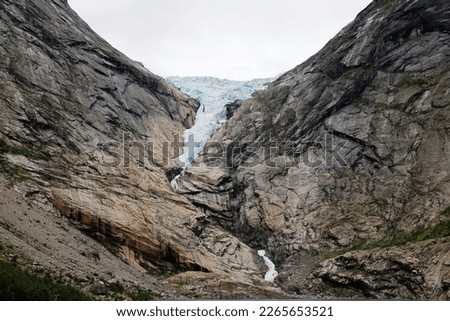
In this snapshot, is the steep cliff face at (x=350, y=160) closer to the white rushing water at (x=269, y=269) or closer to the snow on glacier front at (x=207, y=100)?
the white rushing water at (x=269, y=269)

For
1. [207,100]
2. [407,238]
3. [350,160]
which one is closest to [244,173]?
[350,160]

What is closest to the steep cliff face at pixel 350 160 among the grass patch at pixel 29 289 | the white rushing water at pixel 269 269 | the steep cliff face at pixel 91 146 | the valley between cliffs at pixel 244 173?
the valley between cliffs at pixel 244 173

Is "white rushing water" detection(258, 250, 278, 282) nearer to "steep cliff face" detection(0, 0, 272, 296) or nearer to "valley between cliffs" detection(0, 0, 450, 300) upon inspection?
"valley between cliffs" detection(0, 0, 450, 300)

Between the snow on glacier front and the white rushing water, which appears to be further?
the snow on glacier front

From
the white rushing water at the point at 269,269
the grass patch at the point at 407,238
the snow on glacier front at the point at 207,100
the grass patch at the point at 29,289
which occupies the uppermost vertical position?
the snow on glacier front at the point at 207,100

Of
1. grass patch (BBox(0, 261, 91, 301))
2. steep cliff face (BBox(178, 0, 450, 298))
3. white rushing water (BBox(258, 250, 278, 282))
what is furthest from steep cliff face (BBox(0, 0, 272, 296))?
grass patch (BBox(0, 261, 91, 301))

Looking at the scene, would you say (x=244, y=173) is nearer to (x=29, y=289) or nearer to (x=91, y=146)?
(x=91, y=146)
